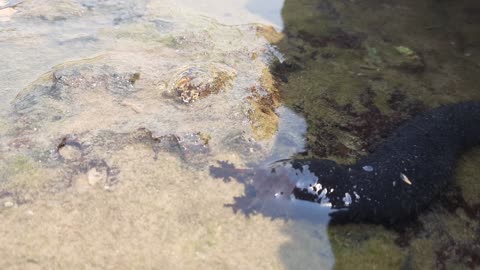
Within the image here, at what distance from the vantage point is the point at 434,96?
446cm

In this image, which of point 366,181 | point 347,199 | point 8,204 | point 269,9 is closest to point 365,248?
point 347,199

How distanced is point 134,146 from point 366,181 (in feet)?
6.07

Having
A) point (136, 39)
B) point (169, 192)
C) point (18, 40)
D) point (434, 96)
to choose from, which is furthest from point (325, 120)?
point (18, 40)

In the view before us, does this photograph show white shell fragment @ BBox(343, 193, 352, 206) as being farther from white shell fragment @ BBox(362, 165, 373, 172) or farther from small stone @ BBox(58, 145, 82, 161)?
small stone @ BBox(58, 145, 82, 161)

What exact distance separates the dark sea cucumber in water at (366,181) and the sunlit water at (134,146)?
0.10m

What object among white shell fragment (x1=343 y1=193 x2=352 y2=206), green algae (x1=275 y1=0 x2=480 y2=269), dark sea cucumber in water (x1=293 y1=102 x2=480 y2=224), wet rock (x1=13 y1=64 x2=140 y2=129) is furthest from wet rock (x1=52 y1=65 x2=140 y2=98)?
white shell fragment (x1=343 y1=193 x2=352 y2=206)

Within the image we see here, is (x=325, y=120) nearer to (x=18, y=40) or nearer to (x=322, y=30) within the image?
(x=322, y=30)

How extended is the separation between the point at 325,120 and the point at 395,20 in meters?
2.55

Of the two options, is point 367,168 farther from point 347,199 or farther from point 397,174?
point 347,199

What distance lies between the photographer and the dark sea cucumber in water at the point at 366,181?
3164 mm

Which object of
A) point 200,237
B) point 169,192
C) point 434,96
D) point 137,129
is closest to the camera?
point 200,237

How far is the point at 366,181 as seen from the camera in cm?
324

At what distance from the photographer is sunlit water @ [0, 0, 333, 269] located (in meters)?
2.89

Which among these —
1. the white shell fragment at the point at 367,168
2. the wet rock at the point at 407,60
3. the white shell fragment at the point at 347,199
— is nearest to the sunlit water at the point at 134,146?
the white shell fragment at the point at 347,199
